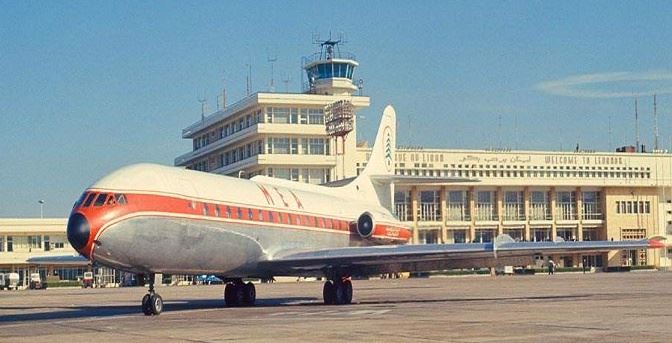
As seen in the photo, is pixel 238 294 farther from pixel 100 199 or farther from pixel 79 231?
pixel 79 231

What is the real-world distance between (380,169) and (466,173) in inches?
2533

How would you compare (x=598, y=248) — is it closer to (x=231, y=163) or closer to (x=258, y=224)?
(x=258, y=224)

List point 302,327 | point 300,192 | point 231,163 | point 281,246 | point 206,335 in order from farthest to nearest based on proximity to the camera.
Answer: point 231,163 < point 300,192 < point 281,246 < point 302,327 < point 206,335

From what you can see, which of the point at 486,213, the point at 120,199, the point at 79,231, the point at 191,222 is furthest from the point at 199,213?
the point at 486,213

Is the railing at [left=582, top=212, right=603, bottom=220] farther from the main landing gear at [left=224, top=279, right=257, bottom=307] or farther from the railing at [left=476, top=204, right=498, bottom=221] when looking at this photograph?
the main landing gear at [left=224, top=279, right=257, bottom=307]

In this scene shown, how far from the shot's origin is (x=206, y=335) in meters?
19.2

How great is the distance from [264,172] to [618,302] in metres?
76.7

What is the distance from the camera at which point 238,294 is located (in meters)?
33.9

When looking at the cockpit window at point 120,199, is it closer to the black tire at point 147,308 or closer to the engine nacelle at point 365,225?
the black tire at point 147,308

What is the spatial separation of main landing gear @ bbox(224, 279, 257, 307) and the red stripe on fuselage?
2462 millimetres

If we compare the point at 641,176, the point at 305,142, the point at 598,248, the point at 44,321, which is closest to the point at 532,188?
the point at 641,176

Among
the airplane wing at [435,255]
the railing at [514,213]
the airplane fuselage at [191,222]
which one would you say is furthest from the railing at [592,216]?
the airplane wing at [435,255]

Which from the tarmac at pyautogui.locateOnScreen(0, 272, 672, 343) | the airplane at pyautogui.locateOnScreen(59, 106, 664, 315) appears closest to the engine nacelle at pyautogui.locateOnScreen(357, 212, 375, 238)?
the airplane at pyautogui.locateOnScreen(59, 106, 664, 315)

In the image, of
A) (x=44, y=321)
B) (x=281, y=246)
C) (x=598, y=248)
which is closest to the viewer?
(x=44, y=321)
